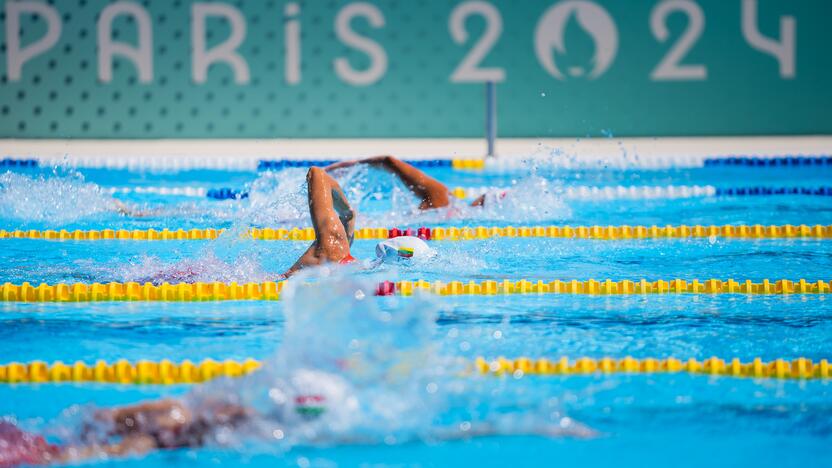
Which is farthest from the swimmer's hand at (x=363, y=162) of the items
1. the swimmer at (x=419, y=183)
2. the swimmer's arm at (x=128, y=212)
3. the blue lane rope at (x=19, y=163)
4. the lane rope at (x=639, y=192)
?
the blue lane rope at (x=19, y=163)

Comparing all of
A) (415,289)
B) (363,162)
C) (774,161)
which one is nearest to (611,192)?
(774,161)

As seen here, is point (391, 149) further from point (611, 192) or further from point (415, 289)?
point (415, 289)

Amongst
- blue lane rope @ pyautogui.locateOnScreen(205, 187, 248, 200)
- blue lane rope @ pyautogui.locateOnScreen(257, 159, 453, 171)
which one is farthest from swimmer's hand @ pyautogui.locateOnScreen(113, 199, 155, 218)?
blue lane rope @ pyautogui.locateOnScreen(257, 159, 453, 171)

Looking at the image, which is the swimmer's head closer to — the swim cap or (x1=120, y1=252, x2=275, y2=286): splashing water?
the swim cap

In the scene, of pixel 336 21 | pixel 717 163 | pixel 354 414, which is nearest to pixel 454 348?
A: pixel 354 414

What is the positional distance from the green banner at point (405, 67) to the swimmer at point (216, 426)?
7442 mm

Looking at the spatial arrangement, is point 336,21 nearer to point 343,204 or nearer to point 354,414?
point 343,204

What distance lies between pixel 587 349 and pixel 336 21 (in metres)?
6.97

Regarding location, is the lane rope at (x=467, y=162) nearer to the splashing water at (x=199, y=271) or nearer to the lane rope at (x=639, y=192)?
the lane rope at (x=639, y=192)

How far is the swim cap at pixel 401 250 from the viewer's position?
4.29 m

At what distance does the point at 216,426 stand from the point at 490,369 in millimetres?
796

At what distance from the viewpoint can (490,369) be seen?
2.94m

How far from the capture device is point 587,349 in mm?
3217

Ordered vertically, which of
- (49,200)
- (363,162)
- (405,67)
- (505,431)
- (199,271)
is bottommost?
(505,431)
